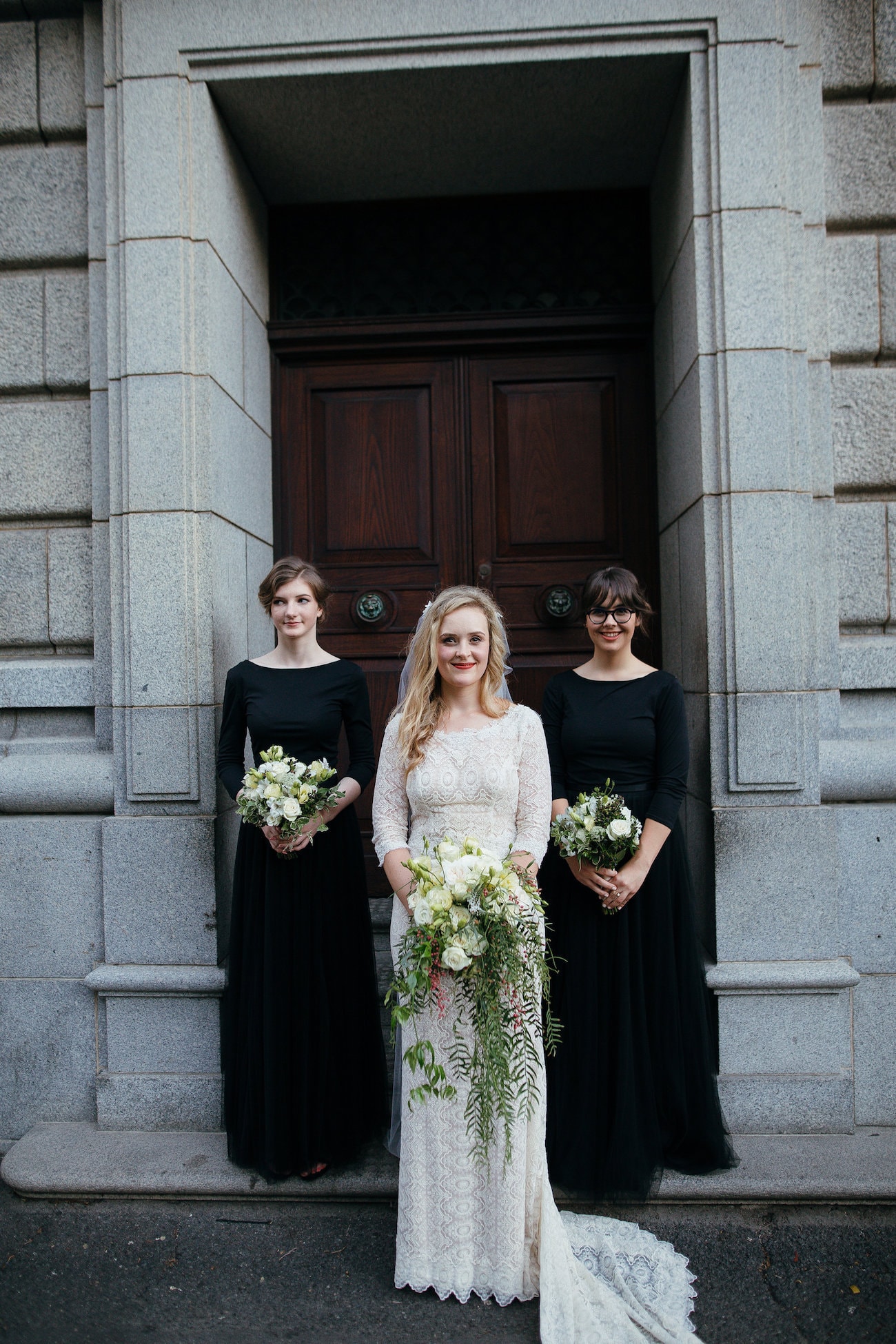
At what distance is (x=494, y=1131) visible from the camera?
288 centimetres

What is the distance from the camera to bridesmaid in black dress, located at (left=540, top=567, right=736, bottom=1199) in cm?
340

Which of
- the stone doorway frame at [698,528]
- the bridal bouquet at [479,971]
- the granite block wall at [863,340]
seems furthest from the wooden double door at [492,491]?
the bridal bouquet at [479,971]

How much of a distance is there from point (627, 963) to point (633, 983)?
10 cm

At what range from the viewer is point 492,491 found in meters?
4.88

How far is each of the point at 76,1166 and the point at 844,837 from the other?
368cm

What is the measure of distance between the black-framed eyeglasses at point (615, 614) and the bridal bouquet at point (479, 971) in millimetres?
1128

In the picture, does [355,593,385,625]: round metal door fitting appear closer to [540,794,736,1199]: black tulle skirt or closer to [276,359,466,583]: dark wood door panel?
[276,359,466,583]: dark wood door panel

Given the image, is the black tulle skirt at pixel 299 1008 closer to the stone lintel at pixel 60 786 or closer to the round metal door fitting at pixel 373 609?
the stone lintel at pixel 60 786

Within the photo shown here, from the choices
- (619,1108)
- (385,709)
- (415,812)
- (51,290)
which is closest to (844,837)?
(619,1108)

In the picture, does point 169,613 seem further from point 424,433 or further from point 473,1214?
point 473,1214

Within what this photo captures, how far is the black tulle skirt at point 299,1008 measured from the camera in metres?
3.56

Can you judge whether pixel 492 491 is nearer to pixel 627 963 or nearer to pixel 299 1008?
pixel 627 963

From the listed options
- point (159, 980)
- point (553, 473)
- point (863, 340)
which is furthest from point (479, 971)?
point (863, 340)

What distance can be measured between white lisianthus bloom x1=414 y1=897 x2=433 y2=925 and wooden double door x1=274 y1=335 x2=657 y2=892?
7.23ft
